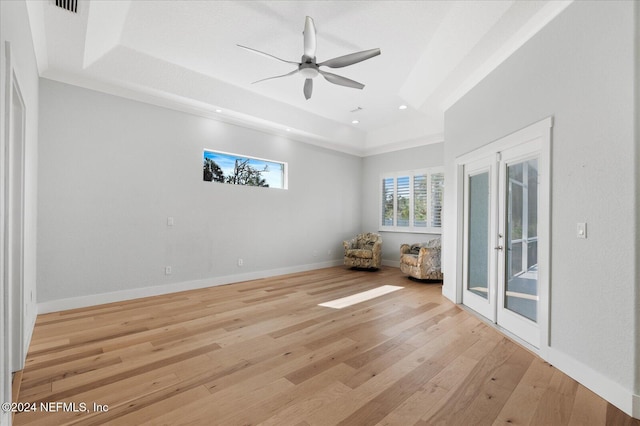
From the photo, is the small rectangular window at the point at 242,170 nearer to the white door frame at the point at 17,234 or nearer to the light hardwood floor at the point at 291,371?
the light hardwood floor at the point at 291,371

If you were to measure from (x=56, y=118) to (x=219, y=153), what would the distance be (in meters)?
2.35

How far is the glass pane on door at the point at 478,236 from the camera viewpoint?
3.87m

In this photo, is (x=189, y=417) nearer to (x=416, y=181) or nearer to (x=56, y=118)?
(x=56, y=118)

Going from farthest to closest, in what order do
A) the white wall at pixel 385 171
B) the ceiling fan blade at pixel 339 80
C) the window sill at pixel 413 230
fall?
the white wall at pixel 385 171
the window sill at pixel 413 230
the ceiling fan blade at pixel 339 80

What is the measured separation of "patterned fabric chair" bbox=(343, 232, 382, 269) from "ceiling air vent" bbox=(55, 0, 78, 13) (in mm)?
6090

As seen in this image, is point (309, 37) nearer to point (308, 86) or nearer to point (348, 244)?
point (308, 86)

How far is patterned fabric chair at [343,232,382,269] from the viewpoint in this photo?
699 centimetres

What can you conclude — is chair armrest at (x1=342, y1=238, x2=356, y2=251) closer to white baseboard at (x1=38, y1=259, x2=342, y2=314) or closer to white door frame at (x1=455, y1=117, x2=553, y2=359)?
white baseboard at (x1=38, y1=259, x2=342, y2=314)

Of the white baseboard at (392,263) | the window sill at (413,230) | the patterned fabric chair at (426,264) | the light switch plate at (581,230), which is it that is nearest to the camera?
the light switch plate at (581,230)

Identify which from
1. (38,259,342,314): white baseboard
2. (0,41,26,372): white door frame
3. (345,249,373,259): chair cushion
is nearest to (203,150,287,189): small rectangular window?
(38,259,342,314): white baseboard

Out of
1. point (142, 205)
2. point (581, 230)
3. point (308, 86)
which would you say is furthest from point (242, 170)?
point (581, 230)

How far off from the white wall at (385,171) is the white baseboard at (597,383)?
4.52 m

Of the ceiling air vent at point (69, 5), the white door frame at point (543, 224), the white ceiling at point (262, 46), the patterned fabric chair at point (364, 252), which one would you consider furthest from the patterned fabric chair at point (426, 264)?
the ceiling air vent at point (69, 5)

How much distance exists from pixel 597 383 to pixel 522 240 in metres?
1.38
